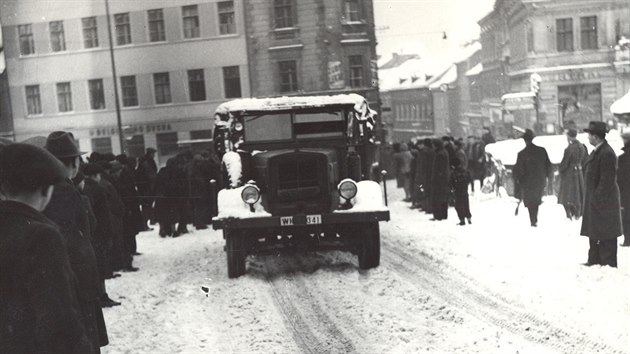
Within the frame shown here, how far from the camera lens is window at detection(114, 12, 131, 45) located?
32312 mm

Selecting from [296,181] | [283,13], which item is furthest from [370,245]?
[283,13]

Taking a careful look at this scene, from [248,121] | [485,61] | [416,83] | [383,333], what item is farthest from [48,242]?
[416,83]

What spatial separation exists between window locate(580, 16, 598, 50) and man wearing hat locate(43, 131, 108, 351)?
32547 mm

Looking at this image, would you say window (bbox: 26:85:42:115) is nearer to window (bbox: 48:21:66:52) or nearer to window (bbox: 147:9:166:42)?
window (bbox: 48:21:66:52)

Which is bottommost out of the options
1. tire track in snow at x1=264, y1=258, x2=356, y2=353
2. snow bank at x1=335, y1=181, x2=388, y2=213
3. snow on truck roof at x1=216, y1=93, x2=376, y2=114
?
tire track in snow at x1=264, y1=258, x2=356, y2=353

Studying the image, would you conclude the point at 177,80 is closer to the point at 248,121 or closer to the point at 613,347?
the point at 248,121

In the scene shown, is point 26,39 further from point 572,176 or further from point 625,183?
point 625,183

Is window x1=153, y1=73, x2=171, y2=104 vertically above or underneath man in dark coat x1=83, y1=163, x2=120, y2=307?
above

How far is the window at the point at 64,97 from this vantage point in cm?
3369

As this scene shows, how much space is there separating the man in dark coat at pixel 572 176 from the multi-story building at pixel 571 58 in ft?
62.2

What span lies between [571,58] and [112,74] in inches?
865

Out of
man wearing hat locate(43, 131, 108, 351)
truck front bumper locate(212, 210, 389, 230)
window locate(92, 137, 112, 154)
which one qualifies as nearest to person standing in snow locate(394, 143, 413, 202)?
truck front bumper locate(212, 210, 389, 230)

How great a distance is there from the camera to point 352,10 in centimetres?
3416

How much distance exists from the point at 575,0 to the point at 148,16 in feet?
63.7
